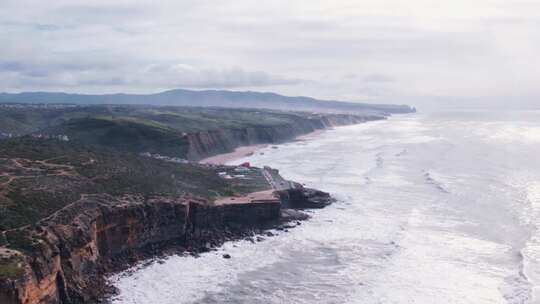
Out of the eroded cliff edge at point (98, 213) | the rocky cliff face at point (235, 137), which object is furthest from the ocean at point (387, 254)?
the rocky cliff face at point (235, 137)

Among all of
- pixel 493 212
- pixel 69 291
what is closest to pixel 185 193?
pixel 69 291

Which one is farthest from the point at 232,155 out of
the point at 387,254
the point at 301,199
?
the point at 387,254

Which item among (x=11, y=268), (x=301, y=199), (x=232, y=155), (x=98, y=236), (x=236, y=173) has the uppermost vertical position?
(x=11, y=268)

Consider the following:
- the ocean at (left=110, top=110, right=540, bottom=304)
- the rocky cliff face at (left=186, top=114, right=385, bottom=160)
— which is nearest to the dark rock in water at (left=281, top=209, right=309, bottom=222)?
the ocean at (left=110, top=110, right=540, bottom=304)

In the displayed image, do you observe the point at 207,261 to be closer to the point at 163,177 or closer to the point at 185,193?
the point at 185,193

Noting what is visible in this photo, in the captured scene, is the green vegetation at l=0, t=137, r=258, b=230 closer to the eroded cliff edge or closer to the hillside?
the eroded cliff edge

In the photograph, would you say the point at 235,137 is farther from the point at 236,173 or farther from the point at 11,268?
the point at 11,268
